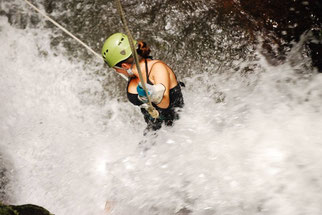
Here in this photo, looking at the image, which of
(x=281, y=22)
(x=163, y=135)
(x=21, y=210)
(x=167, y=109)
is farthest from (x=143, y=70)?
(x=281, y=22)

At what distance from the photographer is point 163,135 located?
12.1 ft

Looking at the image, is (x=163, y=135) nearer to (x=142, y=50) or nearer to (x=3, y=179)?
(x=142, y=50)

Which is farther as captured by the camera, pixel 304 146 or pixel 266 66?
pixel 266 66

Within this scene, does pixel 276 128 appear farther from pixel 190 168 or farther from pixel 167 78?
pixel 167 78

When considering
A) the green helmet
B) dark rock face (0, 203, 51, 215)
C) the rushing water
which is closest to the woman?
the green helmet

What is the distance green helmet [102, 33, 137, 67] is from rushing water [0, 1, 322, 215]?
1.46 m

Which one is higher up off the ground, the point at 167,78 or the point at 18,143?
the point at 167,78

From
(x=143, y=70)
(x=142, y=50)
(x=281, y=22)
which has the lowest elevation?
(x=143, y=70)

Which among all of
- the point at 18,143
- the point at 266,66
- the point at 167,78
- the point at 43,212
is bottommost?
the point at 18,143

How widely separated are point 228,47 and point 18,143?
4.71m

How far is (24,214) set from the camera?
2395 millimetres

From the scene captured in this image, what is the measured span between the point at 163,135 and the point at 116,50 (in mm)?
1582

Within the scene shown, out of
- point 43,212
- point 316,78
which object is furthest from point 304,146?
point 43,212

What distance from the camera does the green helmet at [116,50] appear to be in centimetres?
267
